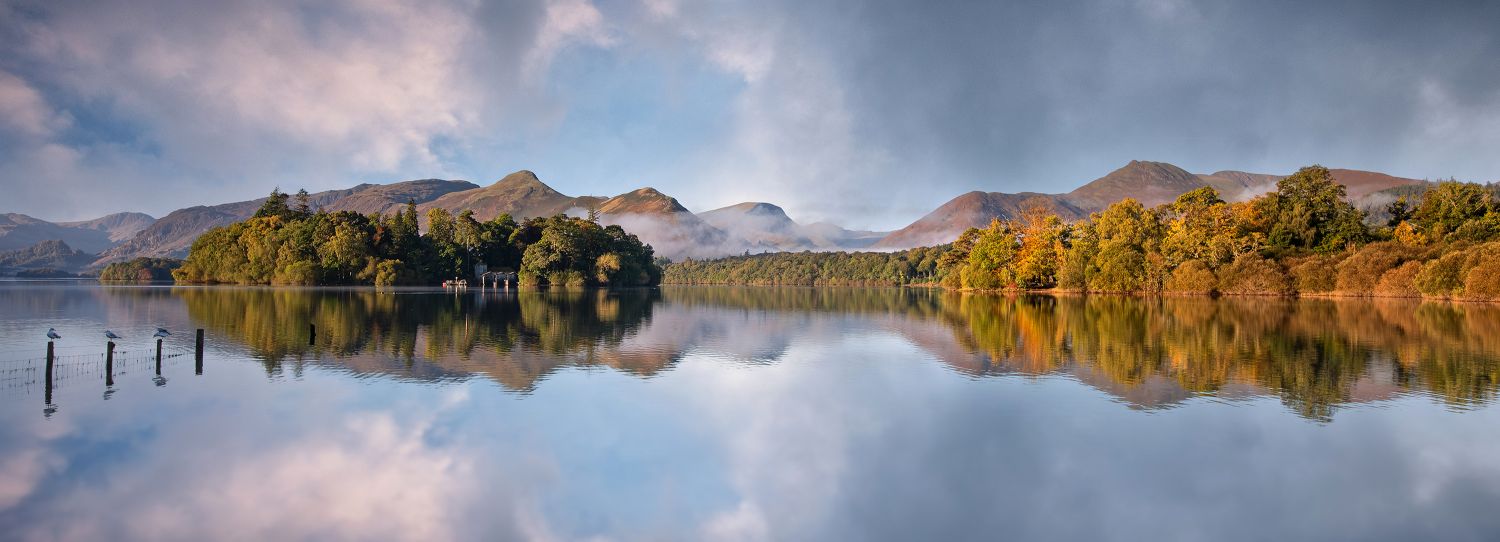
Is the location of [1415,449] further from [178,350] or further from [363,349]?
[178,350]

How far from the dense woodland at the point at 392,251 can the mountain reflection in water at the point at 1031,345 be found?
4600 cm

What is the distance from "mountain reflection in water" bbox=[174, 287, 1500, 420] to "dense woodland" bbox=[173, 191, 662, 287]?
46.0 metres

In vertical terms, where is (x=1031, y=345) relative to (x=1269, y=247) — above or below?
below

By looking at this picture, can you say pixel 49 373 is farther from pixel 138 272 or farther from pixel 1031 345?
pixel 138 272

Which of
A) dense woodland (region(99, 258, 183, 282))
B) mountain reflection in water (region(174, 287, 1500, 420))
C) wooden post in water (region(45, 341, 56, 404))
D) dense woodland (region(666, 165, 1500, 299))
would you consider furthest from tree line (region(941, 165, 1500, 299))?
dense woodland (region(99, 258, 183, 282))

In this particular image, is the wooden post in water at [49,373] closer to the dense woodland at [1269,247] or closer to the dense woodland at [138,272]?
the dense woodland at [1269,247]

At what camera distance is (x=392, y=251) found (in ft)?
268

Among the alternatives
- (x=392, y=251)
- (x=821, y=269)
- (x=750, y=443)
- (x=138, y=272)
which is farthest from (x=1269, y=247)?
(x=138, y=272)

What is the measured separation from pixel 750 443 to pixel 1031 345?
14176 mm

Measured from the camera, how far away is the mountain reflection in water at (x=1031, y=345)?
1455cm

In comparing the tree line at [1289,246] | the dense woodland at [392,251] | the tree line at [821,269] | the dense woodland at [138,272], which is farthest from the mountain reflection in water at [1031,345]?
the dense woodland at [138,272]

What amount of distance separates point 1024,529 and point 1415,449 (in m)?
6.72

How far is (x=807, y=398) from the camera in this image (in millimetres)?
13312

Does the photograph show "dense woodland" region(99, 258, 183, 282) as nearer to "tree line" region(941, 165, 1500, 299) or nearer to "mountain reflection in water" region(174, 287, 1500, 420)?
"mountain reflection in water" region(174, 287, 1500, 420)
